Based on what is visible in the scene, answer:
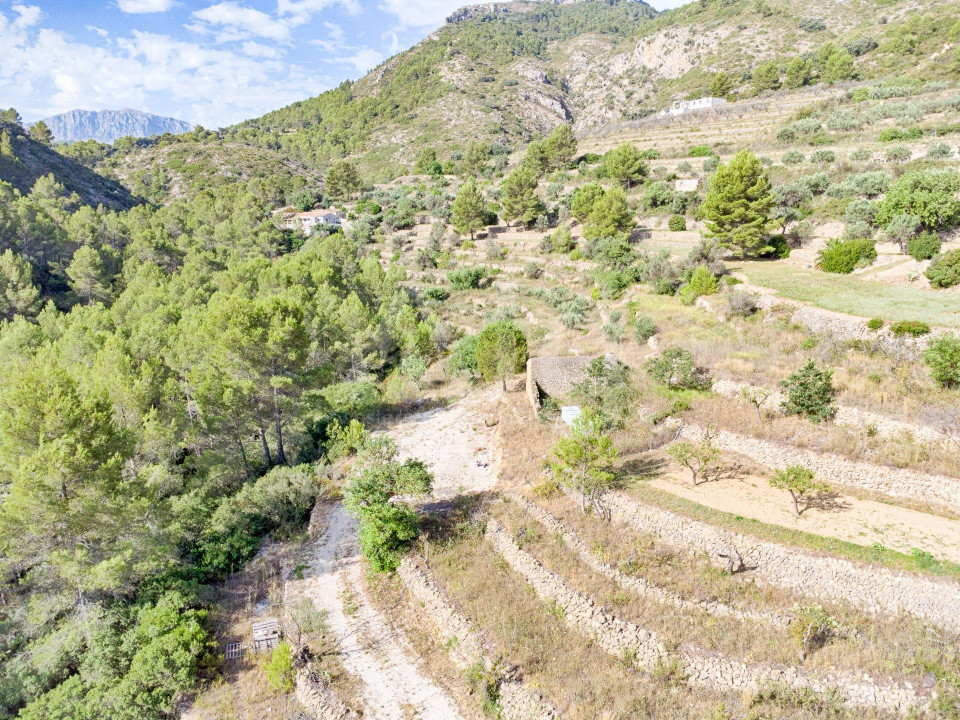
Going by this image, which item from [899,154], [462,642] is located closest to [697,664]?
[462,642]

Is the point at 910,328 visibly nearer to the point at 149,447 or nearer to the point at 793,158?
the point at 149,447

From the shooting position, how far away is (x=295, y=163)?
120 meters

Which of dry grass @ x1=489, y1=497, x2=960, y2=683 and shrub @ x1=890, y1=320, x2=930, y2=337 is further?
shrub @ x1=890, y1=320, x2=930, y2=337

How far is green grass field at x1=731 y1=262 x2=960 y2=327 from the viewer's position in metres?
20.3

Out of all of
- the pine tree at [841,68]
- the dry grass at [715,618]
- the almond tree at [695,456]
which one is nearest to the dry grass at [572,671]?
the dry grass at [715,618]

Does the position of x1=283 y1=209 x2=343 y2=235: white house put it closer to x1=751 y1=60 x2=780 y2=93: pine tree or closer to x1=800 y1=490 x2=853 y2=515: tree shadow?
x1=751 y1=60 x2=780 y2=93: pine tree

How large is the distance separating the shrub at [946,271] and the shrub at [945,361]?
8159 mm

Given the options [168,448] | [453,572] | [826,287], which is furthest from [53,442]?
[826,287]

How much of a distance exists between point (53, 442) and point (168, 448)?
717 centimetres

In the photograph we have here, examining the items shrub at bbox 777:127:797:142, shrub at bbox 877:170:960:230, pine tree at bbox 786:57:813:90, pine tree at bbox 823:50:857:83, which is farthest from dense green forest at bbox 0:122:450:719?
pine tree at bbox 786:57:813:90

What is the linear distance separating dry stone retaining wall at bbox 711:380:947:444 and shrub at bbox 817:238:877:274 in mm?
15168

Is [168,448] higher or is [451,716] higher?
[168,448]

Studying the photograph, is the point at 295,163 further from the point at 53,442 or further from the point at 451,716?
the point at 451,716

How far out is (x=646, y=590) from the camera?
43.2 feet
